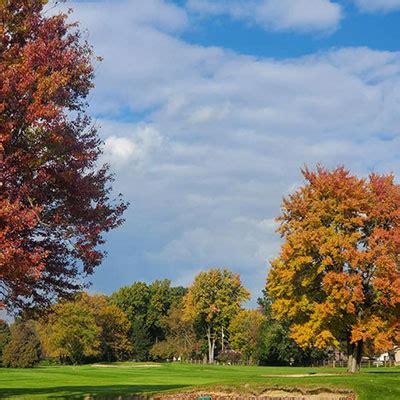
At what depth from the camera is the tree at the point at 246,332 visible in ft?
306

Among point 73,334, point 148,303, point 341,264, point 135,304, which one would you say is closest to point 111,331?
point 135,304

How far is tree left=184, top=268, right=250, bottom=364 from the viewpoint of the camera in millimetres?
101812

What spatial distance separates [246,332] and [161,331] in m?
34.1

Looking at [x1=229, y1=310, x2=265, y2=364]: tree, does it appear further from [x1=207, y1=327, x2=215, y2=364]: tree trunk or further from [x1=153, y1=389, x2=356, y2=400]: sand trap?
[x1=153, y1=389, x2=356, y2=400]: sand trap

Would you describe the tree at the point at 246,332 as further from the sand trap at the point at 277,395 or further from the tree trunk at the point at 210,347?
the sand trap at the point at 277,395

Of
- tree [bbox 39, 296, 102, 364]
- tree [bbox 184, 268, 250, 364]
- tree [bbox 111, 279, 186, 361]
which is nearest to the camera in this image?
tree [bbox 39, 296, 102, 364]

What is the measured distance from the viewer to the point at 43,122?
1415cm

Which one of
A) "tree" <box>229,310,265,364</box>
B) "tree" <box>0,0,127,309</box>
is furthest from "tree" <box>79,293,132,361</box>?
"tree" <box>0,0,127,309</box>

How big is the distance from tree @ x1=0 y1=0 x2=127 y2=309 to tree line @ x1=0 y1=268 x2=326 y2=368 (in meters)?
63.4

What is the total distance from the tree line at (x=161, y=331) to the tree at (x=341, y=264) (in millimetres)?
43569

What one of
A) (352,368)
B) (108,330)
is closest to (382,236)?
(352,368)

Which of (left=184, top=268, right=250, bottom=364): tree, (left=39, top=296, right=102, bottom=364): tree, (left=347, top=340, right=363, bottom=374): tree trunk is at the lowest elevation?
(left=347, top=340, right=363, bottom=374): tree trunk

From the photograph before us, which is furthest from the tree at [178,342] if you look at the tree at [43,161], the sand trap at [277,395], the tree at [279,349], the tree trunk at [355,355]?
the tree at [43,161]

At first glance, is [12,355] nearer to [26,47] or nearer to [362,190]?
[362,190]
